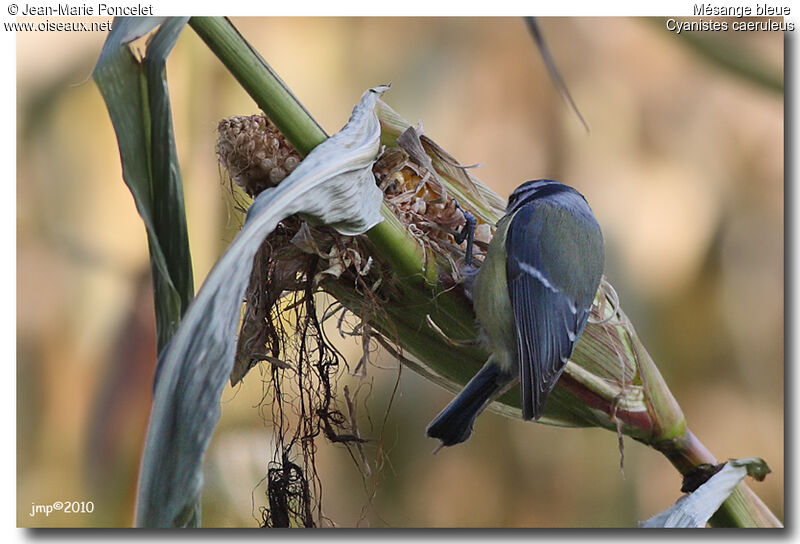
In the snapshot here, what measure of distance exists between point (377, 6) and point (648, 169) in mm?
489

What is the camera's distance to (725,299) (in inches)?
49.2

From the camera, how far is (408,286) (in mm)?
937

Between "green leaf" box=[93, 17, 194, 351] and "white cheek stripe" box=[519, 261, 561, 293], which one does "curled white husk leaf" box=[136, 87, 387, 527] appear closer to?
"green leaf" box=[93, 17, 194, 351]

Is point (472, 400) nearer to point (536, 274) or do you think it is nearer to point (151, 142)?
point (536, 274)

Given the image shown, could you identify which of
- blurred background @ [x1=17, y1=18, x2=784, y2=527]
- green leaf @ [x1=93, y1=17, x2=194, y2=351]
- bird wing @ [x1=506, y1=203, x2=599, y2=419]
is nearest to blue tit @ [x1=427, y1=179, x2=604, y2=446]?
bird wing @ [x1=506, y1=203, x2=599, y2=419]

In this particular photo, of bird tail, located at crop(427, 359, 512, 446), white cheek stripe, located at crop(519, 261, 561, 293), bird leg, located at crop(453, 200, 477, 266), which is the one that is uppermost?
bird leg, located at crop(453, 200, 477, 266)

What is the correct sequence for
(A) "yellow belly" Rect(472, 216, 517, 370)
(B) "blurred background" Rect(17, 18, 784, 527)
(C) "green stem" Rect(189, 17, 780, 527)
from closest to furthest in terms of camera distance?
(C) "green stem" Rect(189, 17, 780, 527)
(A) "yellow belly" Rect(472, 216, 517, 370)
(B) "blurred background" Rect(17, 18, 784, 527)

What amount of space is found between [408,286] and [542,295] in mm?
169

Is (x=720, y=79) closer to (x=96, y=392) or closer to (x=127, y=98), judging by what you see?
(x=127, y=98)

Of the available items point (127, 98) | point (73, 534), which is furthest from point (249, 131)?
point (73, 534)

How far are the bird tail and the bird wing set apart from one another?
0.16ft

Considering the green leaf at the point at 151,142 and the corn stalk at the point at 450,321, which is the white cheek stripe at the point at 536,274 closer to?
the corn stalk at the point at 450,321

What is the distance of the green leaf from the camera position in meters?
0.85

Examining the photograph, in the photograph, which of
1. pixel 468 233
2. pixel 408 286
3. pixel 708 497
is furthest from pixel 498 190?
pixel 708 497
